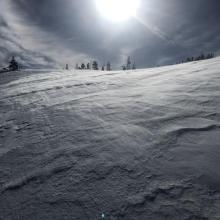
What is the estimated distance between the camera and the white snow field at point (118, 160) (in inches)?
46.6

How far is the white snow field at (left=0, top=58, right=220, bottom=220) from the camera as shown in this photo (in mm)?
1183

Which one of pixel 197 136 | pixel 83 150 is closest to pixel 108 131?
pixel 83 150

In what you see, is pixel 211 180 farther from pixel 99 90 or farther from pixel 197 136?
pixel 99 90

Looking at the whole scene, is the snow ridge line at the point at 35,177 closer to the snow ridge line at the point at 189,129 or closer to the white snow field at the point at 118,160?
the white snow field at the point at 118,160

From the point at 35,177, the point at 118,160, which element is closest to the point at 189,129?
the point at 118,160

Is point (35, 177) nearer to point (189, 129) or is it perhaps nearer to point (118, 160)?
point (118, 160)

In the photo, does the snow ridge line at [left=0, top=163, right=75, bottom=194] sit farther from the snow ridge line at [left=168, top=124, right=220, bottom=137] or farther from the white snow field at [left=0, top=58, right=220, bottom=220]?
the snow ridge line at [left=168, top=124, right=220, bottom=137]

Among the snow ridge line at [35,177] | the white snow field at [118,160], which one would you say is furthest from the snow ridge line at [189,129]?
the snow ridge line at [35,177]

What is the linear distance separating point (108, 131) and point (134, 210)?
0.91m

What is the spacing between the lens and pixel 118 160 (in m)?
1.56

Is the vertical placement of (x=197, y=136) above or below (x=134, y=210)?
above

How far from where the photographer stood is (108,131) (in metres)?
1.99

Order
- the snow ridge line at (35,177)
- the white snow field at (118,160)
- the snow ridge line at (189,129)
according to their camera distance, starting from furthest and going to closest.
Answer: the snow ridge line at (189,129), the snow ridge line at (35,177), the white snow field at (118,160)

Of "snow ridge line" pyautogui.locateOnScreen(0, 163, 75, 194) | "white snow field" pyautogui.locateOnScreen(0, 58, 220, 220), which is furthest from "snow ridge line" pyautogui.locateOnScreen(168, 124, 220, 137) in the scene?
"snow ridge line" pyautogui.locateOnScreen(0, 163, 75, 194)
